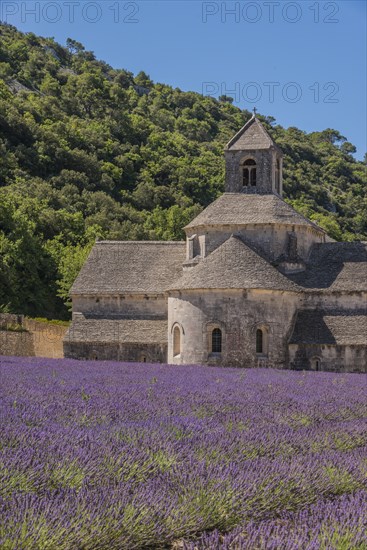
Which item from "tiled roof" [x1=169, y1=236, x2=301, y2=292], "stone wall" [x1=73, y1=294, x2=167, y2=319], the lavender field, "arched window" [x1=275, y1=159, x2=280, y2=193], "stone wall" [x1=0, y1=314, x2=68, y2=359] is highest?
"arched window" [x1=275, y1=159, x2=280, y2=193]

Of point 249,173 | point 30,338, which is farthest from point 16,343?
point 249,173

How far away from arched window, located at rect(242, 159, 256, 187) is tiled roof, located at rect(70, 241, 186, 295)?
4867 mm

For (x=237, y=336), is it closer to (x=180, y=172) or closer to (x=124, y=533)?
(x=124, y=533)

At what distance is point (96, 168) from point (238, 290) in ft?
209

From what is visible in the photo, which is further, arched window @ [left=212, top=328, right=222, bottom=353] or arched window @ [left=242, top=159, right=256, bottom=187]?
arched window @ [left=242, top=159, right=256, bottom=187]

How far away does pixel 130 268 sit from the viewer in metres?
44.6

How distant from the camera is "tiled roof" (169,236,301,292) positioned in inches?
1439

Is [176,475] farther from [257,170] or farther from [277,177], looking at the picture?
[277,177]

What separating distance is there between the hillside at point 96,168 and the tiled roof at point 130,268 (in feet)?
35.1

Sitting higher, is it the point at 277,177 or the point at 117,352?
the point at 277,177

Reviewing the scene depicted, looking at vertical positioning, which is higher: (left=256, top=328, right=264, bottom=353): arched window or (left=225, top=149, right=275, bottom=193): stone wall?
(left=225, top=149, right=275, bottom=193): stone wall

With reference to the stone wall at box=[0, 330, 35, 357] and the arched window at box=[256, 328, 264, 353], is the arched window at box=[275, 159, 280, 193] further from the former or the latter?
the stone wall at box=[0, 330, 35, 357]

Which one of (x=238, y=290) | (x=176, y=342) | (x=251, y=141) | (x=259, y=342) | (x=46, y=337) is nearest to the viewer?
(x=238, y=290)

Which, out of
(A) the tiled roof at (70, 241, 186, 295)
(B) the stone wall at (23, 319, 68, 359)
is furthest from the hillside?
(A) the tiled roof at (70, 241, 186, 295)
